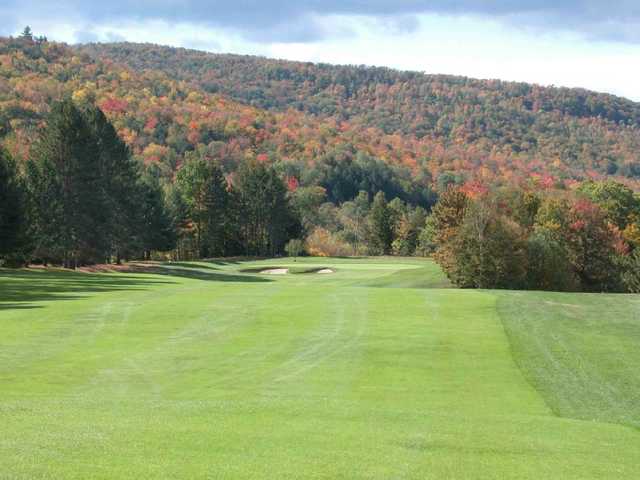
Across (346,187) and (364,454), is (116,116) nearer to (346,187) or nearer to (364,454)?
(346,187)

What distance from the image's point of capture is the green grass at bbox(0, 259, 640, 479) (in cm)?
981

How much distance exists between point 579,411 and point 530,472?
6.94m

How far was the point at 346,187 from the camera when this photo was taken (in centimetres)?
17012

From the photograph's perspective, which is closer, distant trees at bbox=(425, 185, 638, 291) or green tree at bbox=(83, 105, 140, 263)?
distant trees at bbox=(425, 185, 638, 291)

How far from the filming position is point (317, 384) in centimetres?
1762

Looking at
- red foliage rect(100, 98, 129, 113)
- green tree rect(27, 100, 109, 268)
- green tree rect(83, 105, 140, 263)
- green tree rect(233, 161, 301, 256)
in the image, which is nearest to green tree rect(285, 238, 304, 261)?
green tree rect(233, 161, 301, 256)

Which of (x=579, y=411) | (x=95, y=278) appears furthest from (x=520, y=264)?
(x=579, y=411)

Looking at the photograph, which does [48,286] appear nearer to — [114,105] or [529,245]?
[529,245]

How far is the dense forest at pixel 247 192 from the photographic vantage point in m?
59.2

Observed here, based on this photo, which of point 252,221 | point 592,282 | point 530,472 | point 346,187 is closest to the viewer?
point 530,472

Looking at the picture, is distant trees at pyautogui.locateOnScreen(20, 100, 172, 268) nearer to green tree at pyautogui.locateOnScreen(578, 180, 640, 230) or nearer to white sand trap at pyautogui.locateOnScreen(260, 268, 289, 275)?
white sand trap at pyautogui.locateOnScreen(260, 268, 289, 275)

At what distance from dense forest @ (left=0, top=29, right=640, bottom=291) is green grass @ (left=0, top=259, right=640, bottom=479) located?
1025 inches

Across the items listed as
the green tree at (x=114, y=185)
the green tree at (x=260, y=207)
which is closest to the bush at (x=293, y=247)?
the green tree at (x=260, y=207)

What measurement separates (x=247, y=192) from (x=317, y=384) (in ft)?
298
